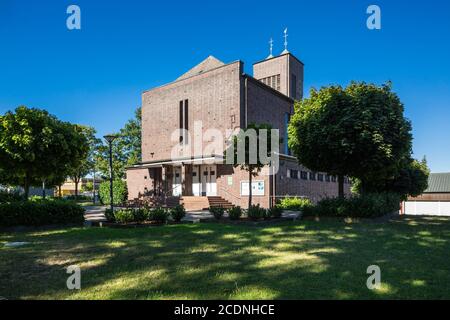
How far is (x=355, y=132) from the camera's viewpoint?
1405cm

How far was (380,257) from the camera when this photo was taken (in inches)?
264

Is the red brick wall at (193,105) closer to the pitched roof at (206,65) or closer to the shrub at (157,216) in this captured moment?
the pitched roof at (206,65)

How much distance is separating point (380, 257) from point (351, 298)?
302 cm

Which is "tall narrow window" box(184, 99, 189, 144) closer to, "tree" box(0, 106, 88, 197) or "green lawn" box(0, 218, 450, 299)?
"tree" box(0, 106, 88, 197)

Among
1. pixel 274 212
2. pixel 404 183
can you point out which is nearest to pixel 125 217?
pixel 274 212

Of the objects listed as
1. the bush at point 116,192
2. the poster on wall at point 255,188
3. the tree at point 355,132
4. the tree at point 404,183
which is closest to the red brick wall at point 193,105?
the bush at point 116,192

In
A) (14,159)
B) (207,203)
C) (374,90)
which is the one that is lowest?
(207,203)

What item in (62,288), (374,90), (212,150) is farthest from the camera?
(212,150)

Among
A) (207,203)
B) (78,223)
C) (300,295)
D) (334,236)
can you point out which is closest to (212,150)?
(207,203)

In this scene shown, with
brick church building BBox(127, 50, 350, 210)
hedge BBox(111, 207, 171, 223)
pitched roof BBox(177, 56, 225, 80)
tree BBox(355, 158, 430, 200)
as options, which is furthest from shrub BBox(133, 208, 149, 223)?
pitched roof BBox(177, 56, 225, 80)

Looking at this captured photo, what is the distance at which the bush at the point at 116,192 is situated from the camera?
30.5 m

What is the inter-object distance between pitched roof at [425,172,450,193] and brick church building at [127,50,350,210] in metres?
25.8

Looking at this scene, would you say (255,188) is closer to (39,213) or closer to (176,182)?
(176,182)
